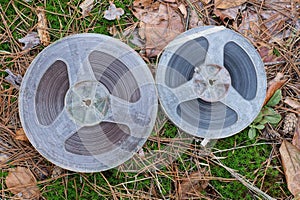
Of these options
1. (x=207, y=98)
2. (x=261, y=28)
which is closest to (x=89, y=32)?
(x=207, y=98)

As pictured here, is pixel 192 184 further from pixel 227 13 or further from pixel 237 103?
pixel 227 13

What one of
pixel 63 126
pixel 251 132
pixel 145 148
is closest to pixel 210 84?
pixel 251 132

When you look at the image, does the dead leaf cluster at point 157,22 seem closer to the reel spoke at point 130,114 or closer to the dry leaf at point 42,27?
the reel spoke at point 130,114

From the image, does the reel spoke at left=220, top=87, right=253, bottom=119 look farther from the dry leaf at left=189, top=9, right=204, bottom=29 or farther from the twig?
the dry leaf at left=189, top=9, right=204, bottom=29

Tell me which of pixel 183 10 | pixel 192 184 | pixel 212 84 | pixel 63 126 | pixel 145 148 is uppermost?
pixel 183 10

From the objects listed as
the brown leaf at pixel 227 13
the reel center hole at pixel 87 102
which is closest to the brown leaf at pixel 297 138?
the brown leaf at pixel 227 13

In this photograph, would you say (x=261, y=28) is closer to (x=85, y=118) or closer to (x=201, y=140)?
(x=201, y=140)
